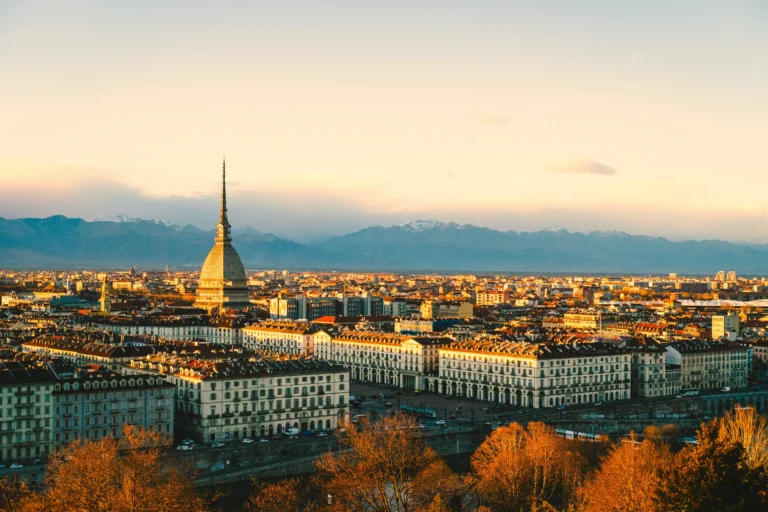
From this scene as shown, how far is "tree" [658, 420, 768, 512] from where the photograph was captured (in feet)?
113

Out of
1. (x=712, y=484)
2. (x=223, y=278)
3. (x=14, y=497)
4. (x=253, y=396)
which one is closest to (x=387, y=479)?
(x=712, y=484)

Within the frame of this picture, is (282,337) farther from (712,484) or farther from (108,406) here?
(712,484)

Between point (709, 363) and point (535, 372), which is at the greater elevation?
point (535, 372)

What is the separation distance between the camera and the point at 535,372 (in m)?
83.5

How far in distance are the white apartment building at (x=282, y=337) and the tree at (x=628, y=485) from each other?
6034 cm

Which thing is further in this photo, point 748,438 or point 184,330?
point 184,330

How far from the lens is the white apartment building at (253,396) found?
65.5m

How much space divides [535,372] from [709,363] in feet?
75.8

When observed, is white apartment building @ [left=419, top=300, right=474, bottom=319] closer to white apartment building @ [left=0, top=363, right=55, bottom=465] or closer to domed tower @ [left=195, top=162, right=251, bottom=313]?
domed tower @ [left=195, top=162, right=251, bottom=313]

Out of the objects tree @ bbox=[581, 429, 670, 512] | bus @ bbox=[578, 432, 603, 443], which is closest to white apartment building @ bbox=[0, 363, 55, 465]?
tree @ bbox=[581, 429, 670, 512]

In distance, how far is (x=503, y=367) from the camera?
8625 cm

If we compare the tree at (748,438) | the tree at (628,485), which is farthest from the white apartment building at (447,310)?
the tree at (628,485)

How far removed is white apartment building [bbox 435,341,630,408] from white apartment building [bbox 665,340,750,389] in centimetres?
837

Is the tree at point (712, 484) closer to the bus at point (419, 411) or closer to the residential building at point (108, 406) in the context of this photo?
the residential building at point (108, 406)
